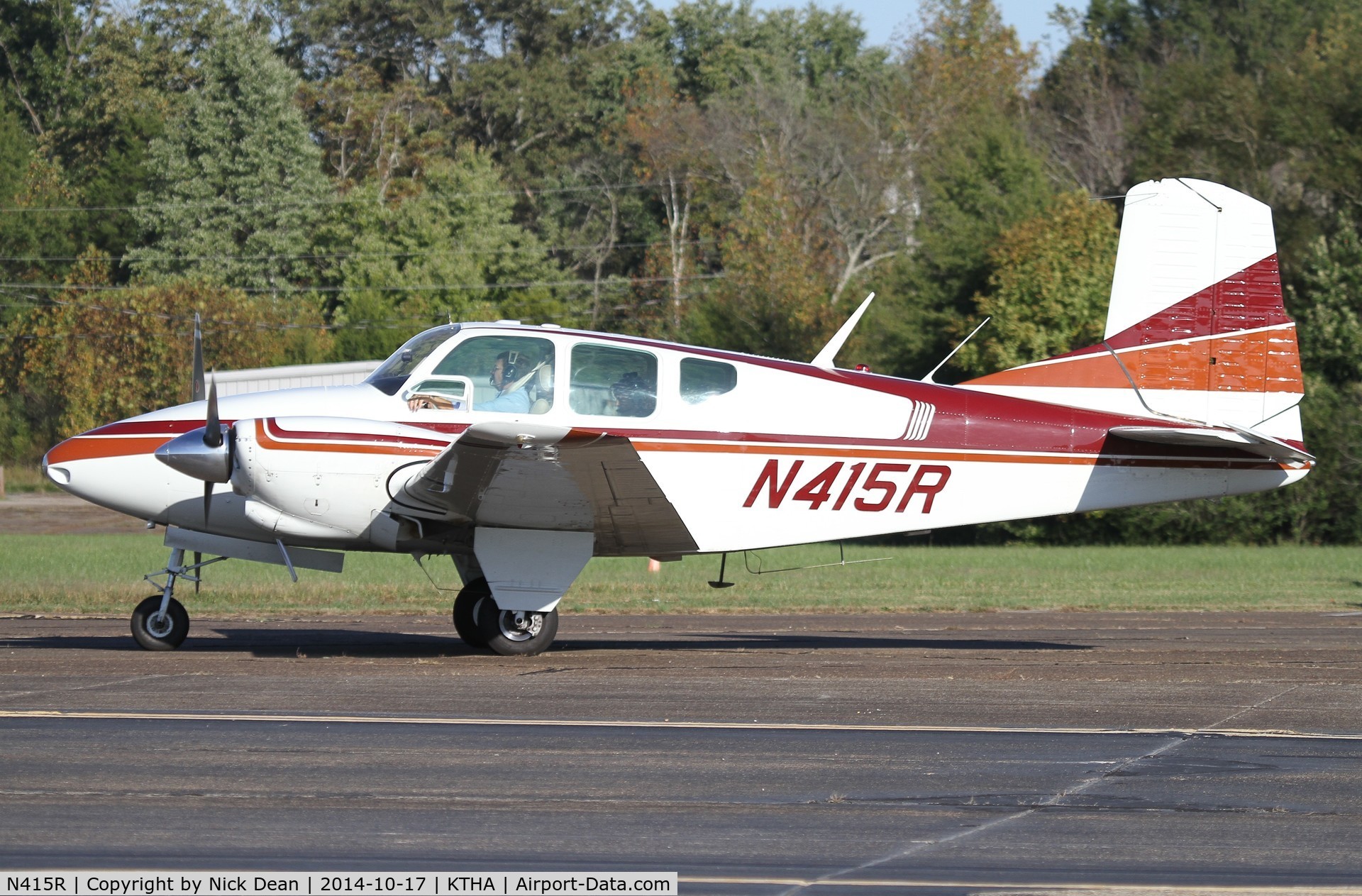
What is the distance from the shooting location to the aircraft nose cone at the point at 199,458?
11.0m

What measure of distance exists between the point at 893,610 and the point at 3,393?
48.8 metres

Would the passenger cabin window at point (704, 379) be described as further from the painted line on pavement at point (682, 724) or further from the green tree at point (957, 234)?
the green tree at point (957, 234)

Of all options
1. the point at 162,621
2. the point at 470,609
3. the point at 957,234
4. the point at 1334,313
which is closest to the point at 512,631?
the point at 470,609

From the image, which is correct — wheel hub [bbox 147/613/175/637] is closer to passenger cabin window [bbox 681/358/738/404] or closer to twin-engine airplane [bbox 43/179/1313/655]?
twin-engine airplane [bbox 43/179/1313/655]

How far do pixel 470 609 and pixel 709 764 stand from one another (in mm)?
5050

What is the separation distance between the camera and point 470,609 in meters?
12.2

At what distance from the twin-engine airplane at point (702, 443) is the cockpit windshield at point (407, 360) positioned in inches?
0.8

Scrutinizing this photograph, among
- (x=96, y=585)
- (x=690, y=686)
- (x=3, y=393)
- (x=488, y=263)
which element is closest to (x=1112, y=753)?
(x=690, y=686)

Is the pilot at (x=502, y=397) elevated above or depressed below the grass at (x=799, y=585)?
above

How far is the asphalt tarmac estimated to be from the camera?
579 cm

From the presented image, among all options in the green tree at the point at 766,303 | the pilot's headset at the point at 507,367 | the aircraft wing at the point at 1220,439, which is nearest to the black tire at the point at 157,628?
the pilot's headset at the point at 507,367

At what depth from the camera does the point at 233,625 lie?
603 inches

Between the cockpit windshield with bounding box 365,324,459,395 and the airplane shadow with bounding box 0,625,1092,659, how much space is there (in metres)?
2.26

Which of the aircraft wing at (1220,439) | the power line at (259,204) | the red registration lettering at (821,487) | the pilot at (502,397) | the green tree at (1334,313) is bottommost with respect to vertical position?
the red registration lettering at (821,487)
